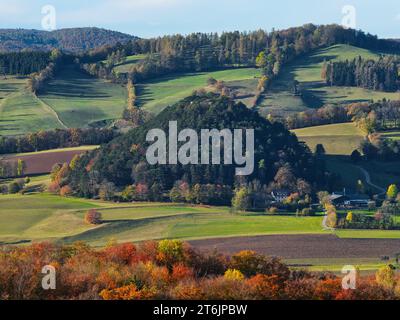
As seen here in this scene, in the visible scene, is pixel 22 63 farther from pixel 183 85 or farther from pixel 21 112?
pixel 183 85

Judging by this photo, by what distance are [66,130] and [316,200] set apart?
1755 inches

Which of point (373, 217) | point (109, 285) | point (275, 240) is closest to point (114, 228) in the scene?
point (275, 240)

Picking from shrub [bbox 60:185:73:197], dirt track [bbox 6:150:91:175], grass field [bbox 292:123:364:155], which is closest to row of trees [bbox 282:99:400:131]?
grass field [bbox 292:123:364:155]

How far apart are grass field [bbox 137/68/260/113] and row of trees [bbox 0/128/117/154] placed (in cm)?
2283

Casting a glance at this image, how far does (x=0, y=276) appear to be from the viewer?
39.9m

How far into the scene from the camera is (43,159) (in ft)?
348

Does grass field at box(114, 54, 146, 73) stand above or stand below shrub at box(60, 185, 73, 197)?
above

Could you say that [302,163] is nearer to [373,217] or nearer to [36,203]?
[373,217]

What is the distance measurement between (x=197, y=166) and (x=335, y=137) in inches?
1075

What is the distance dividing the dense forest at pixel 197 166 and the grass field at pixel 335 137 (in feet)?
26.2

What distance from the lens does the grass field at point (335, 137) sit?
108750 millimetres

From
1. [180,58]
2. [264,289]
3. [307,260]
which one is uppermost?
[180,58]

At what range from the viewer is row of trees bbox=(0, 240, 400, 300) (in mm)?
39531

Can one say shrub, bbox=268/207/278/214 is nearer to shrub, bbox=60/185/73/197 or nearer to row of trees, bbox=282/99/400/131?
shrub, bbox=60/185/73/197
